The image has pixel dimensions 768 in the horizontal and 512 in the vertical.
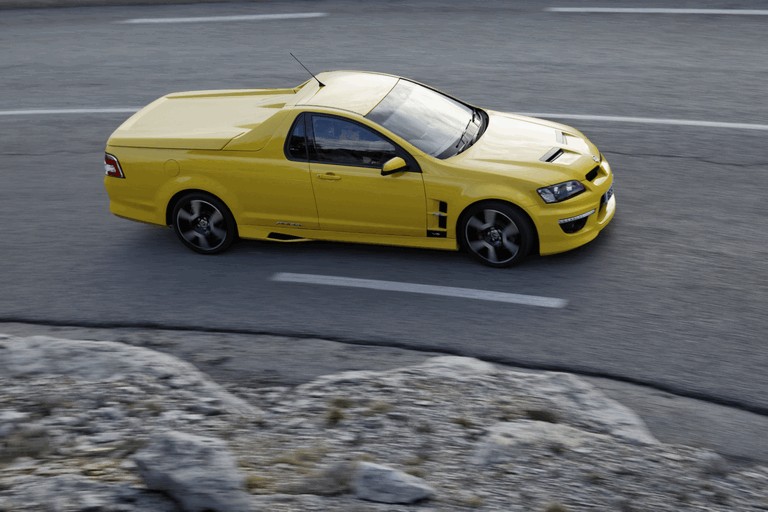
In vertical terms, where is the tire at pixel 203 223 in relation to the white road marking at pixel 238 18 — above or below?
below

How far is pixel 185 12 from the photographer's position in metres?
18.8

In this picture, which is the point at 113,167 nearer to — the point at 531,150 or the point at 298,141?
the point at 298,141

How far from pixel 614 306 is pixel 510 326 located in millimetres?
959

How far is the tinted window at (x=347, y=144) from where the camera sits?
364 inches

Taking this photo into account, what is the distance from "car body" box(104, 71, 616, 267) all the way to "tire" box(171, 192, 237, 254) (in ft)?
0.05

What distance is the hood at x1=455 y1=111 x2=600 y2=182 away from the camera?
917 cm

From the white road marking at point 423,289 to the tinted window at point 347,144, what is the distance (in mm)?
1088

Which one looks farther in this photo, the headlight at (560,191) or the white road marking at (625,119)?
the white road marking at (625,119)

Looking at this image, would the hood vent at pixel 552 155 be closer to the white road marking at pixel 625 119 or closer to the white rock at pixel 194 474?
the white road marking at pixel 625 119

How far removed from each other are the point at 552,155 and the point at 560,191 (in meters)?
0.53

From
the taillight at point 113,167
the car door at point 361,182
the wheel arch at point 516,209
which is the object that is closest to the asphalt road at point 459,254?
the wheel arch at point 516,209

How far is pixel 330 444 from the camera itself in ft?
21.8

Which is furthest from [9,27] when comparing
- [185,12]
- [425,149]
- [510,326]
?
[510,326]

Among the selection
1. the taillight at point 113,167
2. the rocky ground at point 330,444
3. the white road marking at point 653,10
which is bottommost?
the rocky ground at point 330,444
